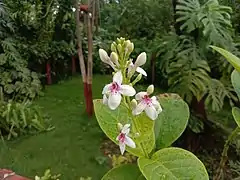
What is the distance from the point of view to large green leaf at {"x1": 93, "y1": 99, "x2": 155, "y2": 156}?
31.5 inches

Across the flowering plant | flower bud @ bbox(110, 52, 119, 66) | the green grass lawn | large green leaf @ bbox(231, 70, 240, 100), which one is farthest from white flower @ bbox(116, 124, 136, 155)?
the green grass lawn

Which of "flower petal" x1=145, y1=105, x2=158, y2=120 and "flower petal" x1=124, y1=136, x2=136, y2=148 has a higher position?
"flower petal" x1=145, y1=105, x2=158, y2=120

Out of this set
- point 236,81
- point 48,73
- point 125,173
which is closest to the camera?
point 125,173

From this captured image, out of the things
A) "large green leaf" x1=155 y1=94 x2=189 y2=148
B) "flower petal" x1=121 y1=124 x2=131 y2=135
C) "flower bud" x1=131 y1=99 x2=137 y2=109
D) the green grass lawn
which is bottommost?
the green grass lawn

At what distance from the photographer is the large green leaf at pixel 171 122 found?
0.87m

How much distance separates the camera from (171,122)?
895 mm

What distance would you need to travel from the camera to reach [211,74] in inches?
105

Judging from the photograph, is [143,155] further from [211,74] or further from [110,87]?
[211,74]

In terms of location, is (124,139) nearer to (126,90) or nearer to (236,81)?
(126,90)

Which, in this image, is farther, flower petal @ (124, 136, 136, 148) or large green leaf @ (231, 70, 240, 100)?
large green leaf @ (231, 70, 240, 100)

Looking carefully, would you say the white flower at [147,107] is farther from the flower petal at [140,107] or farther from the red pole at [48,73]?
the red pole at [48,73]

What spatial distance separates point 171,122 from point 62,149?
7.05 ft

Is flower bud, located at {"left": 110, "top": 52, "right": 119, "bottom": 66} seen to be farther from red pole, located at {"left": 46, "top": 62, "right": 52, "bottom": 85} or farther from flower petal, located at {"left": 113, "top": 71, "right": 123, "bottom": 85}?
red pole, located at {"left": 46, "top": 62, "right": 52, "bottom": 85}

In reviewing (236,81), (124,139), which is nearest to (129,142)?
(124,139)
